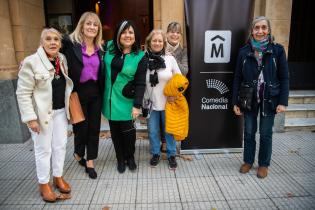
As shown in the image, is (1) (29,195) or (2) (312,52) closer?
(1) (29,195)

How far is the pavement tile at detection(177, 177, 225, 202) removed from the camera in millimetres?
3338

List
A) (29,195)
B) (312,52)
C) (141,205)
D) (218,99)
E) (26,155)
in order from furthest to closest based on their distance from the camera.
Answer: (312,52) → (26,155) → (218,99) → (29,195) → (141,205)

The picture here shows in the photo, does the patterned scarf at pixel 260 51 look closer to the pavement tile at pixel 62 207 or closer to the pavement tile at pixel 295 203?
the pavement tile at pixel 295 203

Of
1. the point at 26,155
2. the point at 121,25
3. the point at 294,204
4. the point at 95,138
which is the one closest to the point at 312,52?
the point at 294,204

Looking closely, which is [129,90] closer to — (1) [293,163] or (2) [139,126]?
(2) [139,126]

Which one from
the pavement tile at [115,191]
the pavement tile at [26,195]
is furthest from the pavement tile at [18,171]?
the pavement tile at [115,191]

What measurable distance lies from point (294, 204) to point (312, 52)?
5029 millimetres

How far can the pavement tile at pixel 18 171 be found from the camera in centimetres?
390

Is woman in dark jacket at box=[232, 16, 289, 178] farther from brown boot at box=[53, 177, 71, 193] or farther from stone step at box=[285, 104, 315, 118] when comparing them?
brown boot at box=[53, 177, 71, 193]

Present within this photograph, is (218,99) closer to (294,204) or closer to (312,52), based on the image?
(294,204)

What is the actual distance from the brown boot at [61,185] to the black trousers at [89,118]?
0.49 meters

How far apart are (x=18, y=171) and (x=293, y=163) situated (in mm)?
4124

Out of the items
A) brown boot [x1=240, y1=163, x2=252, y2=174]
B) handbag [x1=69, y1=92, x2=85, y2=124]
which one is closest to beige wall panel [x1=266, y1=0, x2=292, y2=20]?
brown boot [x1=240, y1=163, x2=252, y2=174]

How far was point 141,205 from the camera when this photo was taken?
320 cm
